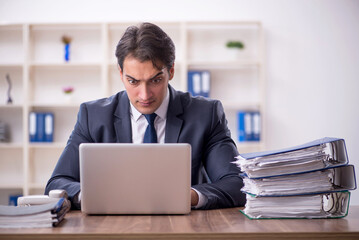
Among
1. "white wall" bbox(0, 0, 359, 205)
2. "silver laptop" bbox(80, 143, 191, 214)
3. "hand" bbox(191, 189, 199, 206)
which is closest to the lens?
"silver laptop" bbox(80, 143, 191, 214)

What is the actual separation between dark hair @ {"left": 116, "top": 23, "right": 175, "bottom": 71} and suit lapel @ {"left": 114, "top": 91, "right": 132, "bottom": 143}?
0.20 meters

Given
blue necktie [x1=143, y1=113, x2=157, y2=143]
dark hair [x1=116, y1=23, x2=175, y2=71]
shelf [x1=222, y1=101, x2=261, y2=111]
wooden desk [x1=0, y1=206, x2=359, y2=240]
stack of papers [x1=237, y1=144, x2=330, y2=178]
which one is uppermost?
dark hair [x1=116, y1=23, x2=175, y2=71]

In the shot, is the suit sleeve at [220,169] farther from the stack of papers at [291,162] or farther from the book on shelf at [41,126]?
the book on shelf at [41,126]

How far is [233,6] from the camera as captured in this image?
15.0 feet

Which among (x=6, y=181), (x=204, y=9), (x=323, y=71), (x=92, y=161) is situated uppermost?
(x=204, y=9)

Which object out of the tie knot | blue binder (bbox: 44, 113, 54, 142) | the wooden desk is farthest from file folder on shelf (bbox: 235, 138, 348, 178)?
blue binder (bbox: 44, 113, 54, 142)

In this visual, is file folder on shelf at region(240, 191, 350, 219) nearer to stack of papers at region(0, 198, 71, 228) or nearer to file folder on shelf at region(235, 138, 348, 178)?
file folder on shelf at region(235, 138, 348, 178)

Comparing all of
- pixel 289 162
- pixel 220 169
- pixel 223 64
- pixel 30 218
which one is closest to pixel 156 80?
pixel 220 169

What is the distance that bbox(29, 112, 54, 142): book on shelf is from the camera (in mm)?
4363

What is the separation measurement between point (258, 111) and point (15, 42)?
270 centimetres

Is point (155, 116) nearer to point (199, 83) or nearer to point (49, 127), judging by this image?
point (199, 83)

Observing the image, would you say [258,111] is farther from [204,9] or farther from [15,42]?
[15,42]

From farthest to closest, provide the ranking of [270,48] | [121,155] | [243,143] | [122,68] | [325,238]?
[270,48] < [243,143] < [122,68] < [121,155] < [325,238]

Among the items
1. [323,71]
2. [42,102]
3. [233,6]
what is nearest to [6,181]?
[42,102]
